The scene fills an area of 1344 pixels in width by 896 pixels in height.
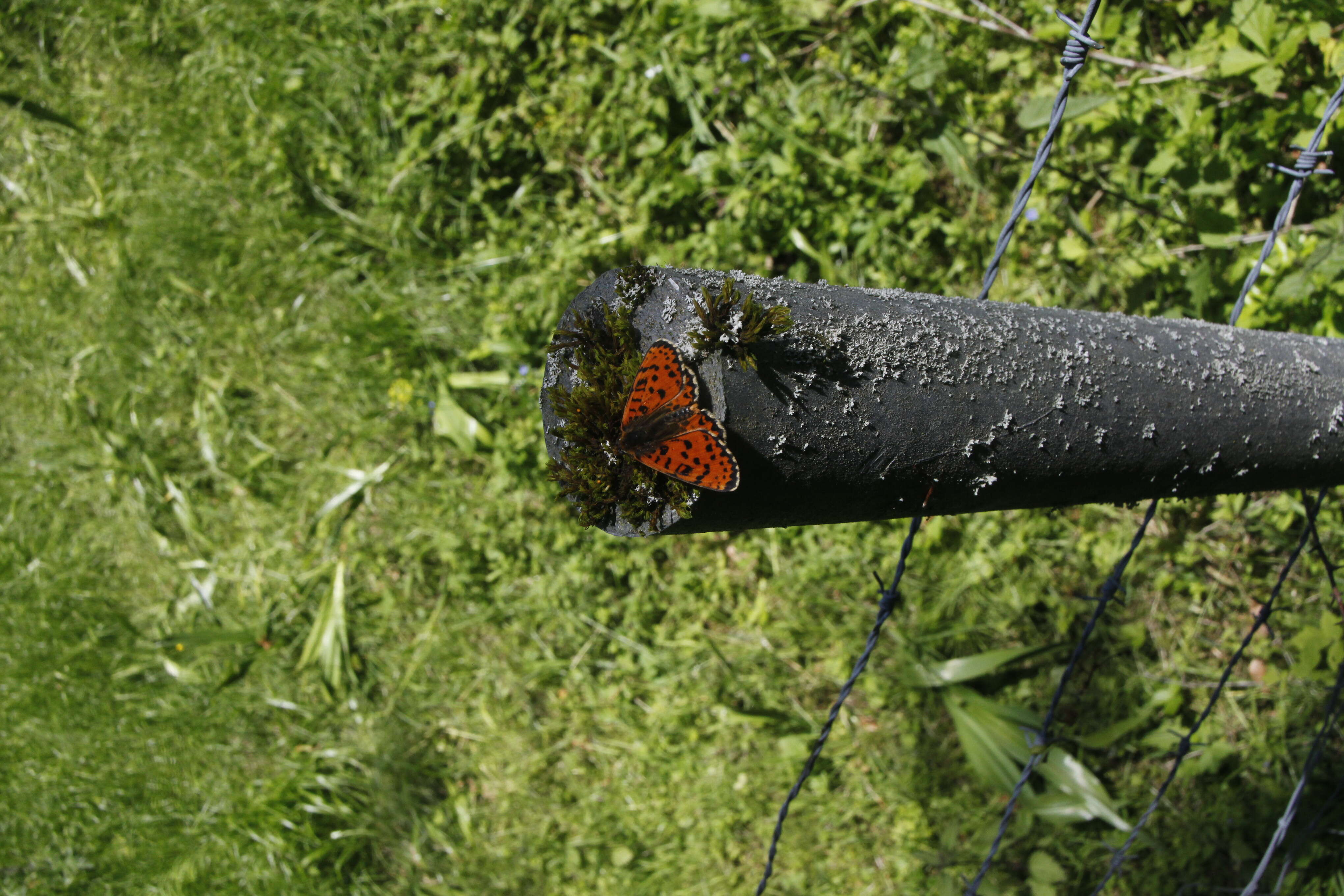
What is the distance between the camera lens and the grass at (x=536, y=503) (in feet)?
9.86

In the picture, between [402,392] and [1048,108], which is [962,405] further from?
[402,392]

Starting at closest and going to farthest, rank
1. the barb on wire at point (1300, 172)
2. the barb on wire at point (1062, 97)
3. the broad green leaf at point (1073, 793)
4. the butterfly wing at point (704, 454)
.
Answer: the butterfly wing at point (704, 454) → the barb on wire at point (1062, 97) → the barb on wire at point (1300, 172) → the broad green leaf at point (1073, 793)

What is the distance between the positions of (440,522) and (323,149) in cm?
193

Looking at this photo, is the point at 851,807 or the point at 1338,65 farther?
the point at 851,807

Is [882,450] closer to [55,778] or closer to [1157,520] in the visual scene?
[1157,520]

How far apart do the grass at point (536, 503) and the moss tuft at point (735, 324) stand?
239 cm

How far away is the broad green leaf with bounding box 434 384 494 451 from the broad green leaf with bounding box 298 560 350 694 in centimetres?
85

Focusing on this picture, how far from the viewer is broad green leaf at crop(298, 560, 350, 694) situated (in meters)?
3.82

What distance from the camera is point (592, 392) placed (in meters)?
1.00

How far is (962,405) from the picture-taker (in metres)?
1.05

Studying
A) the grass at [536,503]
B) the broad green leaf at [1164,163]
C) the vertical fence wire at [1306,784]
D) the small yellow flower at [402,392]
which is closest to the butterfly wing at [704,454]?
the vertical fence wire at [1306,784]

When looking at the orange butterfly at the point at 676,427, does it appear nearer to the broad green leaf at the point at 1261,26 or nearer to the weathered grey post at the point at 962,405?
the weathered grey post at the point at 962,405

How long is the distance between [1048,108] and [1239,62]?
1.92 ft

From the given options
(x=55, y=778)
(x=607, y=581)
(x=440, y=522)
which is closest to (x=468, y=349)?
(x=440, y=522)
